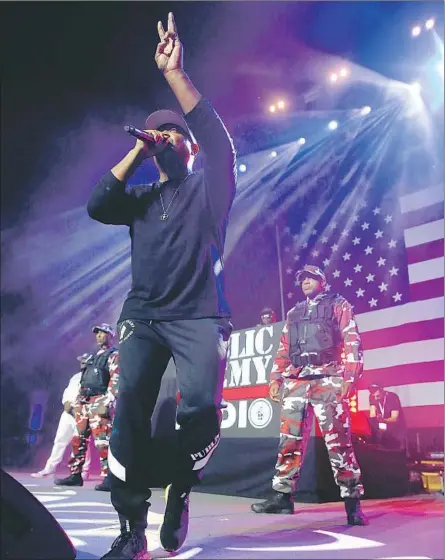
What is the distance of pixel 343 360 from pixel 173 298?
2039 mm

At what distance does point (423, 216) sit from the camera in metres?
8.16

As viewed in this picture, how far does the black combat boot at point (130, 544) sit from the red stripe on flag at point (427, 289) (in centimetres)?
658

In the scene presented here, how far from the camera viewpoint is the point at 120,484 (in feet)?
6.80

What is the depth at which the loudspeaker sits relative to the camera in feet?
5.41

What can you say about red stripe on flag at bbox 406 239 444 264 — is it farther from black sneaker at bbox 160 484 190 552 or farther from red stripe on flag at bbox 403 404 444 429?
black sneaker at bbox 160 484 190 552

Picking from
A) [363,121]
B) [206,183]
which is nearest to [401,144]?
[363,121]

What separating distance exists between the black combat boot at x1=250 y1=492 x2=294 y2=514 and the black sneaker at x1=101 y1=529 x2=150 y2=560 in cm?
185

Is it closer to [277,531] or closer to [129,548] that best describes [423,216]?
[277,531]

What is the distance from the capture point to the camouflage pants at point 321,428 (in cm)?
363

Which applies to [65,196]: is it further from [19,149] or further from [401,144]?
[401,144]

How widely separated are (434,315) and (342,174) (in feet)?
12.1

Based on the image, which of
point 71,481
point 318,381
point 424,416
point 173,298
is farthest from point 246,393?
point 173,298

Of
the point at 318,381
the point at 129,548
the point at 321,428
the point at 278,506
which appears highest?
the point at 318,381

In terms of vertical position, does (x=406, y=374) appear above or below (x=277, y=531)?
above
